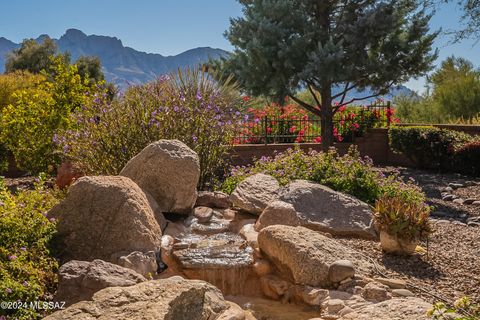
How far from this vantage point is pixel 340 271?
16.8 feet

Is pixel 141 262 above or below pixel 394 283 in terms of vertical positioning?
above

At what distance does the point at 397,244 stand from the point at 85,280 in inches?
141

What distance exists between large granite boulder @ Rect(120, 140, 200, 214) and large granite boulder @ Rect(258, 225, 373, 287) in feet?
4.52

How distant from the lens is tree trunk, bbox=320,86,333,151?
14.8 metres

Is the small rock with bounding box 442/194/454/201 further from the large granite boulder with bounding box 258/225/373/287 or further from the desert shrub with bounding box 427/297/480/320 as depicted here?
the desert shrub with bounding box 427/297/480/320

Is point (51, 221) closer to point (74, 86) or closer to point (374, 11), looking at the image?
point (74, 86)

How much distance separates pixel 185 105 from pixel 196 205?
2.28 meters

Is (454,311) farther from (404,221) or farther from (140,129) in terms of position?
(140,129)

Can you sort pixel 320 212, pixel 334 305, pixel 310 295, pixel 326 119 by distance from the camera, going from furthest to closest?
1. pixel 326 119
2. pixel 320 212
3. pixel 310 295
4. pixel 334 305

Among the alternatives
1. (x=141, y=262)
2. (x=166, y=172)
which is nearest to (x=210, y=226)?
(x=166, y=172)

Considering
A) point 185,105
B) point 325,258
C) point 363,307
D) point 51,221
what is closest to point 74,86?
point 185,105

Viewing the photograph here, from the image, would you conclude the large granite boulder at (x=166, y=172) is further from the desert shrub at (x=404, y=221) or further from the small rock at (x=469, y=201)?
the small rock at (x=469, y=201)

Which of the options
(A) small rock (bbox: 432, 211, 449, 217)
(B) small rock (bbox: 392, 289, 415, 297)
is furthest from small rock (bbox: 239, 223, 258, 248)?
(A) small rock (bbox: 432, 211, 449, 217)

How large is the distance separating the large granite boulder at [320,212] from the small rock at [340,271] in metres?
1.26
